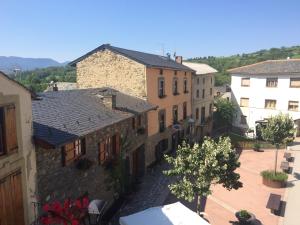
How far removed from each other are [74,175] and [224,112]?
31.2m

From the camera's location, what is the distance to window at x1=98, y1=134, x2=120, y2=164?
1432 cm

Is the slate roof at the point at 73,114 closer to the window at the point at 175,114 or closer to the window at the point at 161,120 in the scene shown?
the window at the point at 161,120

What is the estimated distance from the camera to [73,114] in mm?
13227

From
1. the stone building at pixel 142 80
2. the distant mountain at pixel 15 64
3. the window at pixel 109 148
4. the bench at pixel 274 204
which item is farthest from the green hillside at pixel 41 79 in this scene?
the bench at pixel 274 204

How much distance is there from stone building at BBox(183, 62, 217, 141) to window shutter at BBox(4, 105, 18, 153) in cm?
2613

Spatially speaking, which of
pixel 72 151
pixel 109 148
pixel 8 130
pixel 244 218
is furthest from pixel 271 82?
pixel 8 130

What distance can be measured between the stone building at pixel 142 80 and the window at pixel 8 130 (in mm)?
13433

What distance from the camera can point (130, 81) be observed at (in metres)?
21.8

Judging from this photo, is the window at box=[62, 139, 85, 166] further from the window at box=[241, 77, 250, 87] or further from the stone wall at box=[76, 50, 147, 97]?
the window at box=[241, 77, 250, 87]

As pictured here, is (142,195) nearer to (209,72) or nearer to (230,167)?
(230,167)

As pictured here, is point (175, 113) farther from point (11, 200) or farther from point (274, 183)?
point (11, 200)

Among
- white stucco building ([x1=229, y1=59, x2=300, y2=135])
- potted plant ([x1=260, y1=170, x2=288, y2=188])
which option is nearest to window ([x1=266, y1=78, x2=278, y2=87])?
white stucco building ([x1=229, y1=59, x2=300, y2=135])

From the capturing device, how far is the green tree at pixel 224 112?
1563 inches

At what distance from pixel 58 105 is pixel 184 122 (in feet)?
61.3
